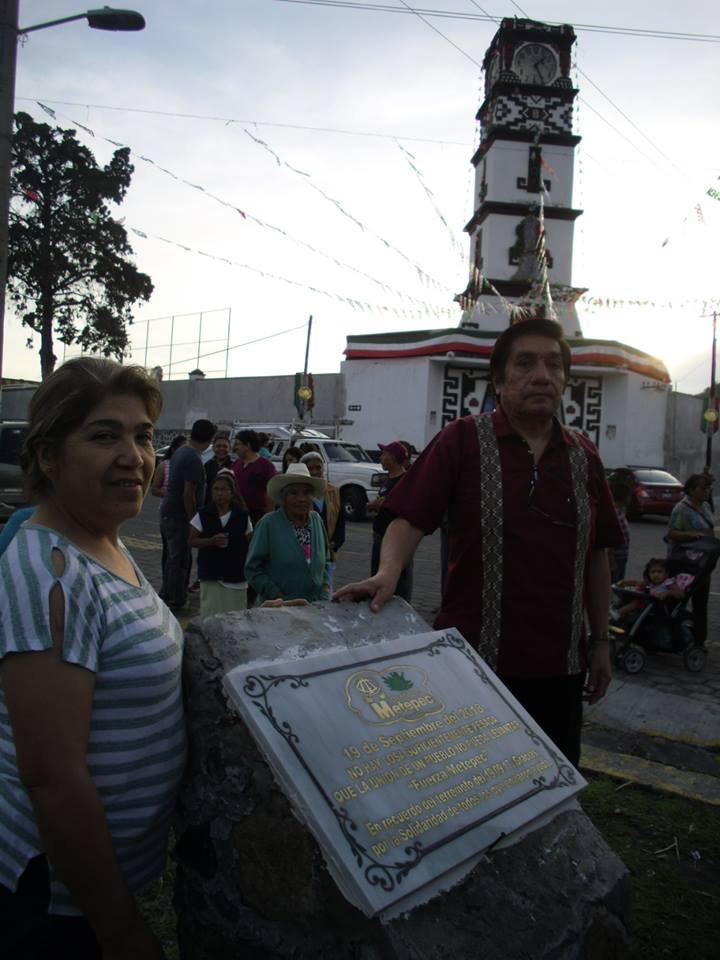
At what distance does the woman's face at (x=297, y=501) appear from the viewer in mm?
4508

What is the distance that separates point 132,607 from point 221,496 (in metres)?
4.40

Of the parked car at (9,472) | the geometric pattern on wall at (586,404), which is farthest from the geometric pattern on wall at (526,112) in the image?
the parked car at (9,472)

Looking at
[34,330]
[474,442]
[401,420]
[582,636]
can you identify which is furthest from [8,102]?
[401,420]

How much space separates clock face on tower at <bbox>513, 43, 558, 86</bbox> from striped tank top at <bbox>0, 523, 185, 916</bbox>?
38.9m

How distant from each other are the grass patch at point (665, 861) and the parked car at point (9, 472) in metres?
9.11

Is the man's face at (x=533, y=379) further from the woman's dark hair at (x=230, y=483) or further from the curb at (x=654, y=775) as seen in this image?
the woman's dark hair at (x=230, y=483)

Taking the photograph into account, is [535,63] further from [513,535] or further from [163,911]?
[163,911]

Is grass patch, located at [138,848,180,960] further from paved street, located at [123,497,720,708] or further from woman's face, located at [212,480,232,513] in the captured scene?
paved street, located at [123,497,720,708]

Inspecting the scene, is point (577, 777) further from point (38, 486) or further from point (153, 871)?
point (38, 486)

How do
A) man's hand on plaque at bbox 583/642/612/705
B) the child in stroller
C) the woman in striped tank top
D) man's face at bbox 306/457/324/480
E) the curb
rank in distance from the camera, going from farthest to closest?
man's face at bbox 306/457/324/480 → the child in stroller → the curb → man's hand on plaque at bbox 583/642/612/705 → the woman in striped tank top

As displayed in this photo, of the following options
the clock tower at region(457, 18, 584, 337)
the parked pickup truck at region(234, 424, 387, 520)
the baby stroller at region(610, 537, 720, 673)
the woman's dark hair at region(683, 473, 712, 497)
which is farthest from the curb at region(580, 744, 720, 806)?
the clock tower at region(457, 18, 584, 337)

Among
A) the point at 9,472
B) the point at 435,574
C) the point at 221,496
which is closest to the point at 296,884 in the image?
the point at 221,496

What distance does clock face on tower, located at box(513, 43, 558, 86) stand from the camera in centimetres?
3466

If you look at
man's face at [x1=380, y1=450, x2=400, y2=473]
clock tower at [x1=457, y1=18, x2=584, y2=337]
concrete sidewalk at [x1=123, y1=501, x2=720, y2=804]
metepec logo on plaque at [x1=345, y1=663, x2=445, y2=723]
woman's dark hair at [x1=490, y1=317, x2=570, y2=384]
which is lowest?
concrete sidewalk at [x1=123, y1=501, x2=720, y2=804]
